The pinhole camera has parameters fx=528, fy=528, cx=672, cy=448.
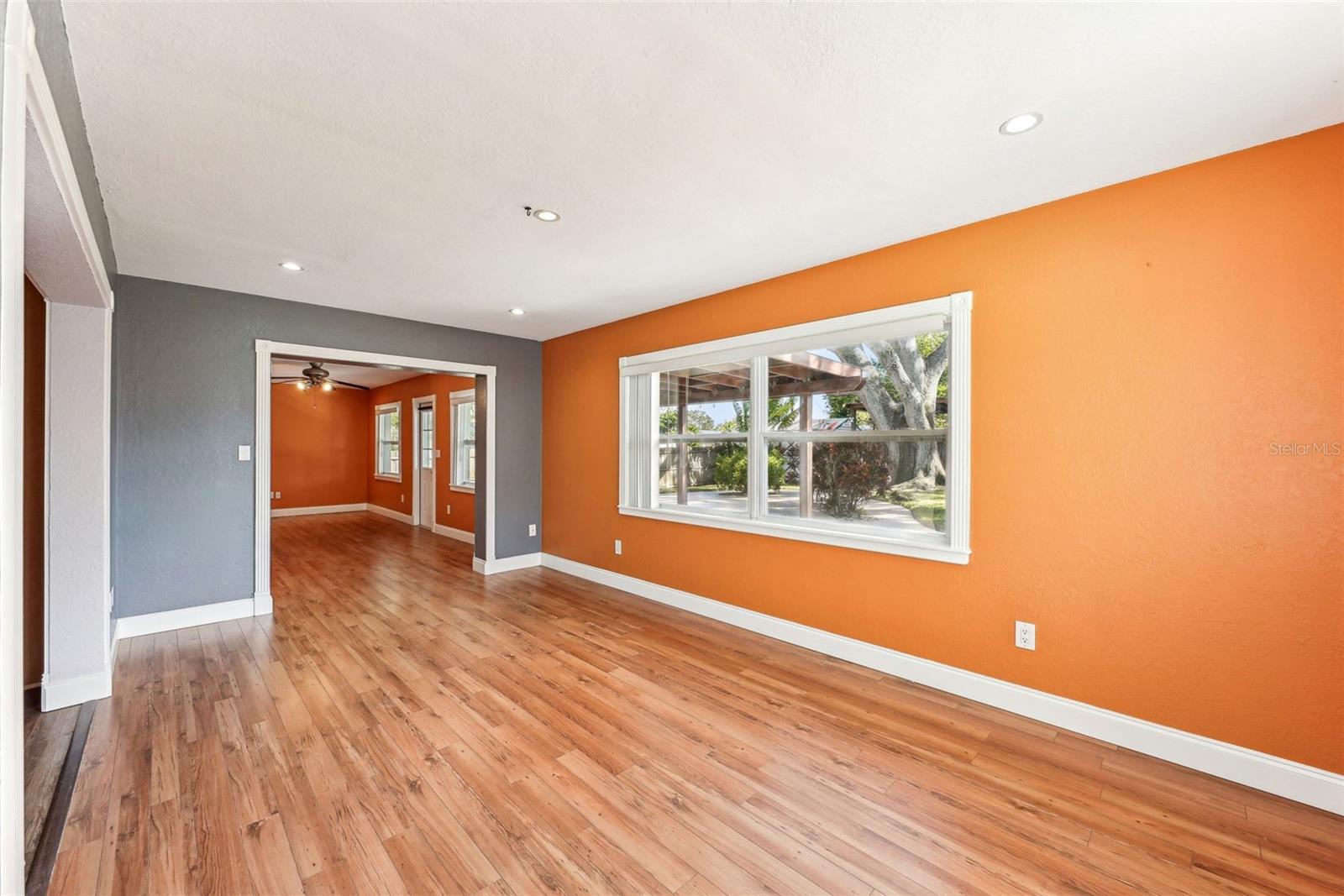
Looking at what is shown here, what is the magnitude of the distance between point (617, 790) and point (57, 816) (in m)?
1.94

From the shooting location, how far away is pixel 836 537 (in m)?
3.19

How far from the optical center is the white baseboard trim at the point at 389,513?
27.7 ft

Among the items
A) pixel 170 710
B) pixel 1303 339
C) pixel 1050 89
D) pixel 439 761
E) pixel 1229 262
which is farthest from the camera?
pixel 170 710

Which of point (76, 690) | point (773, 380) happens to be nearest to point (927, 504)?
point (773, 380)

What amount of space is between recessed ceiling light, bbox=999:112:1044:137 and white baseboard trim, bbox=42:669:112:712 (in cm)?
474

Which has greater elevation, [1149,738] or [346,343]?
[346,343]

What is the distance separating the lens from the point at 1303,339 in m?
1.90

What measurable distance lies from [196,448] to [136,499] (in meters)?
0.46

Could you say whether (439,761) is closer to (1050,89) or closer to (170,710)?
(170,710)

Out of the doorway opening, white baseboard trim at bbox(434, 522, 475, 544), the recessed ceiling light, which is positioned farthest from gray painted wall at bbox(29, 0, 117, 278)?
white baseboard trim at bbox(434, 522, 475, 544)

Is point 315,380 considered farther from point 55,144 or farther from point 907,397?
point 907,397

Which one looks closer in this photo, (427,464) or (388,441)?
(427,464)

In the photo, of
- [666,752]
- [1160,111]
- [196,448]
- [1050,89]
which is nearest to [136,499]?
[196,448]

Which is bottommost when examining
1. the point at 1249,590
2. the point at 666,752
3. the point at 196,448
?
the point at 666,752
